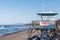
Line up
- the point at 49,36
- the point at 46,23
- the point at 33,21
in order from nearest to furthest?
the point at 46,23 < the point at 33,21 < the point at 49,36

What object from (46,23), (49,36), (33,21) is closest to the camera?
(46,23)

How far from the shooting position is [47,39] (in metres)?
27.6

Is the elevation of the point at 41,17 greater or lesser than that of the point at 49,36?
greater

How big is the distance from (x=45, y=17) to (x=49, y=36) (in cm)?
325

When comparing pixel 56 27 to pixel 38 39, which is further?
pixel 38 39

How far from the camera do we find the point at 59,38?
2456cm

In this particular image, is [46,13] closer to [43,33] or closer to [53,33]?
[53,33]

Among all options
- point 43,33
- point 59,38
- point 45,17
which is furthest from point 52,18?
point 43,33

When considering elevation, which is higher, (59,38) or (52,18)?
(52,18)

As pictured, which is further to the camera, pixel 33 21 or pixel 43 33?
pixel 43 33

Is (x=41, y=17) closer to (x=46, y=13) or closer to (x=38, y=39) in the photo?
(x=46, y=13)

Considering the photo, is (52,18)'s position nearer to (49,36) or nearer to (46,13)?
(46,13)

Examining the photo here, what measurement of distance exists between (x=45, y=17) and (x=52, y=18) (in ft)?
2.64

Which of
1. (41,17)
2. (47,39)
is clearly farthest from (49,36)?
(41,17)
